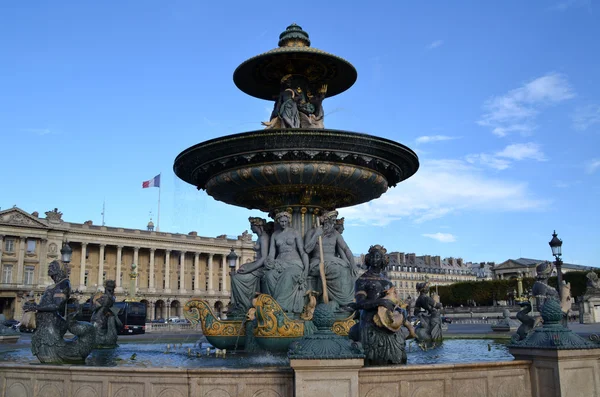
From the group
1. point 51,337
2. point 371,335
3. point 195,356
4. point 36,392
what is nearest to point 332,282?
point 195,356

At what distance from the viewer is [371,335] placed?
18.1 feet

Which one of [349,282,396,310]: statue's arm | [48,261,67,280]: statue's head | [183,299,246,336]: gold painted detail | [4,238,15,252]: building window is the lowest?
[183,299,246,336]: gold painted detail

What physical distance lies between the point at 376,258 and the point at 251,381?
2.42m

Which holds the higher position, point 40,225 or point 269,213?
point 40,225

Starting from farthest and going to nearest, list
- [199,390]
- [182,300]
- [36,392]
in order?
[182,300] < [36,392] < [199,390]

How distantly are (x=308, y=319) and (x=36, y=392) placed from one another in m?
3.95

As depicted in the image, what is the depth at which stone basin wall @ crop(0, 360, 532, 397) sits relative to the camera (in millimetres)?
4449

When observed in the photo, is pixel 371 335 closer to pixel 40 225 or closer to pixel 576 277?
pixel 576 277

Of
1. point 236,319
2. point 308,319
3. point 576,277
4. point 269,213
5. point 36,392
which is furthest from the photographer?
point 576,277

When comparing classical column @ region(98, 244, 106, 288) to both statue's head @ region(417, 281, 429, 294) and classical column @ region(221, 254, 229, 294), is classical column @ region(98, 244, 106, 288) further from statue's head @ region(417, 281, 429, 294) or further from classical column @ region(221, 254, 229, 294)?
statue's head @ region(417, 281, 429, 294)

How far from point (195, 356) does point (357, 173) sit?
3.88m

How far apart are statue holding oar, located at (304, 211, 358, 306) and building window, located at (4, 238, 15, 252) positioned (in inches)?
3074

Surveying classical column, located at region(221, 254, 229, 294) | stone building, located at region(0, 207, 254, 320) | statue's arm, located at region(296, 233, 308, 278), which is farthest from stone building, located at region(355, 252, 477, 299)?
statue's arm, located at region(296, 233, 308, 278)

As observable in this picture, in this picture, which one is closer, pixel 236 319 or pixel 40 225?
pixel 236 319
